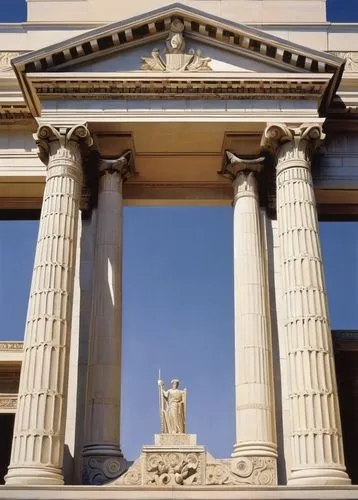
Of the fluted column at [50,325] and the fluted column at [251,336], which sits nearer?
the fluted column at [50,325]

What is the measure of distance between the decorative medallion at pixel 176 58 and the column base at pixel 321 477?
18.2 metres

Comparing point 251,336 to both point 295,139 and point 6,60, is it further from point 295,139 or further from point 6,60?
point 6,60

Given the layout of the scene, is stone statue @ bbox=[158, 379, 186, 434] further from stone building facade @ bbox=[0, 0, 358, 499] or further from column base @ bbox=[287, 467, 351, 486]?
column base @ bbox=[287, 467, 351, 486]

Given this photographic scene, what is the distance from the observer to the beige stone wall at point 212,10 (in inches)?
1582

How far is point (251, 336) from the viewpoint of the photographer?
3027 cm

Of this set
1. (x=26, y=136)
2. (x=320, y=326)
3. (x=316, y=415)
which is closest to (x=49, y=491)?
(x=316, y=415)

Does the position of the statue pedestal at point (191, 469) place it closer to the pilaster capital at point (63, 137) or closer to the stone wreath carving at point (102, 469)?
the stone wreath carving at point (102, 469)

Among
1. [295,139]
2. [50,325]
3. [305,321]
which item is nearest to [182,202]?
[295,139]

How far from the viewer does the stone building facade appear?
27.0 meters

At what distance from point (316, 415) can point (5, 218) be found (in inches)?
832

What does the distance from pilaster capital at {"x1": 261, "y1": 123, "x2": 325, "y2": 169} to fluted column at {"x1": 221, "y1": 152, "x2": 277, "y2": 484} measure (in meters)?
1.84

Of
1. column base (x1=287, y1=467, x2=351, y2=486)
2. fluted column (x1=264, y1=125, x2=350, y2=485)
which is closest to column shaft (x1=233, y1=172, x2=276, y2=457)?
fluted column (x1=264, y1=125, x2=350, y2=485)

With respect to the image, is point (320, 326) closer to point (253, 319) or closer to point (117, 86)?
point (253, 319)

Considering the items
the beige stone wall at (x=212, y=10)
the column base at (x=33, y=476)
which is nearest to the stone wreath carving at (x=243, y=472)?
the column base at (x=33, y=476)
